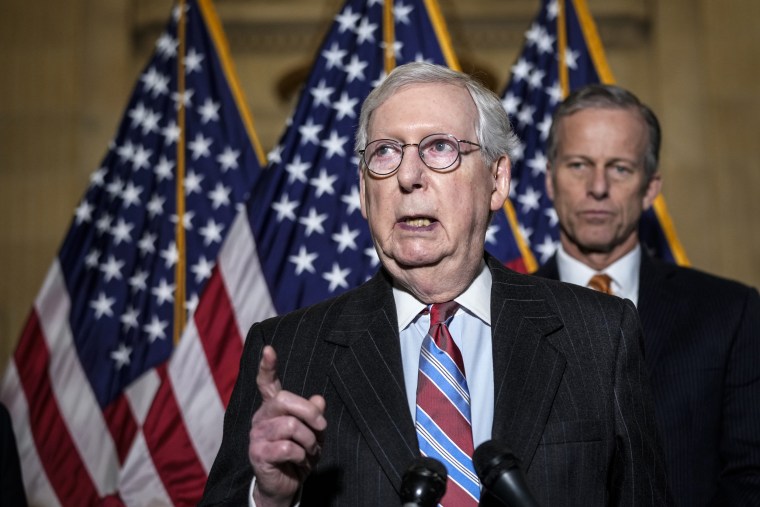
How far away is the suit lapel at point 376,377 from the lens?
1780mm

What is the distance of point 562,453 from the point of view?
1.81 m

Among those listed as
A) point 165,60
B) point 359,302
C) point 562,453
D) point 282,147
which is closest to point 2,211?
point 165,60

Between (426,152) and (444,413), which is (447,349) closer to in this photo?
(444,413)

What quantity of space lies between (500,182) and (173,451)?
1970 mm

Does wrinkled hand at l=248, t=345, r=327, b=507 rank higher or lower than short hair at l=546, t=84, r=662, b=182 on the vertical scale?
lower

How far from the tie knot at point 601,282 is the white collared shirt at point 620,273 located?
17 millimetres

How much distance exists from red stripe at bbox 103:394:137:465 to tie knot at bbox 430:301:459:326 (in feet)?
8.10

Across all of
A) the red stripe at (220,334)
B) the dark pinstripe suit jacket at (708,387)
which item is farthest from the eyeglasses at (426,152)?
the red stripe at (220,334)

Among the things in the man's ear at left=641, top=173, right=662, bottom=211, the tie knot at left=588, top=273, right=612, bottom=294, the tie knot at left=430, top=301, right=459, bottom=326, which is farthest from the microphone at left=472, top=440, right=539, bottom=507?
the man's ear at left=641, top=173, right=662, bottom=211

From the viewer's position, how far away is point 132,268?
4469 mm

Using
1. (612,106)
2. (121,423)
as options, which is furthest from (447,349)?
(121,423)

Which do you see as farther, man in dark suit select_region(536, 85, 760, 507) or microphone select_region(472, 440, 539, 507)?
man in dark suit select_region(536, 85, 760, 507)

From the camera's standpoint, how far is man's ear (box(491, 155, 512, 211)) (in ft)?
7.09

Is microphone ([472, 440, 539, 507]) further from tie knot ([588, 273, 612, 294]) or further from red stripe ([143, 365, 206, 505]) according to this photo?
red stripe ([143, 365, 206, 505])
